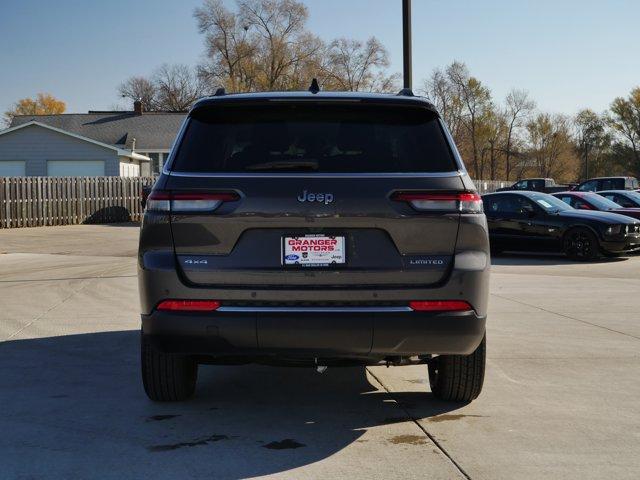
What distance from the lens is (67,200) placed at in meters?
31.3

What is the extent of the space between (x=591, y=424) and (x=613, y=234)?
522 inches

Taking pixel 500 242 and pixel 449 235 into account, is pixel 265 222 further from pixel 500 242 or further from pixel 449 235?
pixel 500 242

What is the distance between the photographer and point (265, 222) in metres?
4.37

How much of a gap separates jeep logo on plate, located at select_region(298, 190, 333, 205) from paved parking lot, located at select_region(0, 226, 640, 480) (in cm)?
136

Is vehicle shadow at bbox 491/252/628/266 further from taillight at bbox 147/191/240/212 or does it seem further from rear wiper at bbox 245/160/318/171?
taillight at bbox 147/191/240/212

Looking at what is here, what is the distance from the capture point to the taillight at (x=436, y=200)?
4.42 meters

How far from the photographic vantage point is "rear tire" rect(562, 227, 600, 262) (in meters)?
17.3

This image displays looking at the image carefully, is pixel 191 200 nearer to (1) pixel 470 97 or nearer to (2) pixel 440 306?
(2) pixel 440 306

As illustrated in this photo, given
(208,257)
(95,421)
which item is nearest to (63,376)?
(95,421)

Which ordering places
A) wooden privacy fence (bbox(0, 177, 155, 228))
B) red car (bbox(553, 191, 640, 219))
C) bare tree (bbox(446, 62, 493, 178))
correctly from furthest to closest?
bare tree (bbox(446, 62, 493, 178)) → wooden privacy fence (bbox(0, 177, 155, 228)) → red car (bbox(553, 191, 640, 219))

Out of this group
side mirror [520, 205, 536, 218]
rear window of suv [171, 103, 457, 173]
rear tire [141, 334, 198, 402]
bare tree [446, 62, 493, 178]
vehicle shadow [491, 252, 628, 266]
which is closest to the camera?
rear window of suv [171, 103, 457, 173]

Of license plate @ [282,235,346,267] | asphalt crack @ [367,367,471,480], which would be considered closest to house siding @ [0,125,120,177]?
asphalt crack @ [367,367,471,480]

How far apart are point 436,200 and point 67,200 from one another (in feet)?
94.6

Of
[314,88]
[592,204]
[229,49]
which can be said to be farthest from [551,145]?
[314,88]
